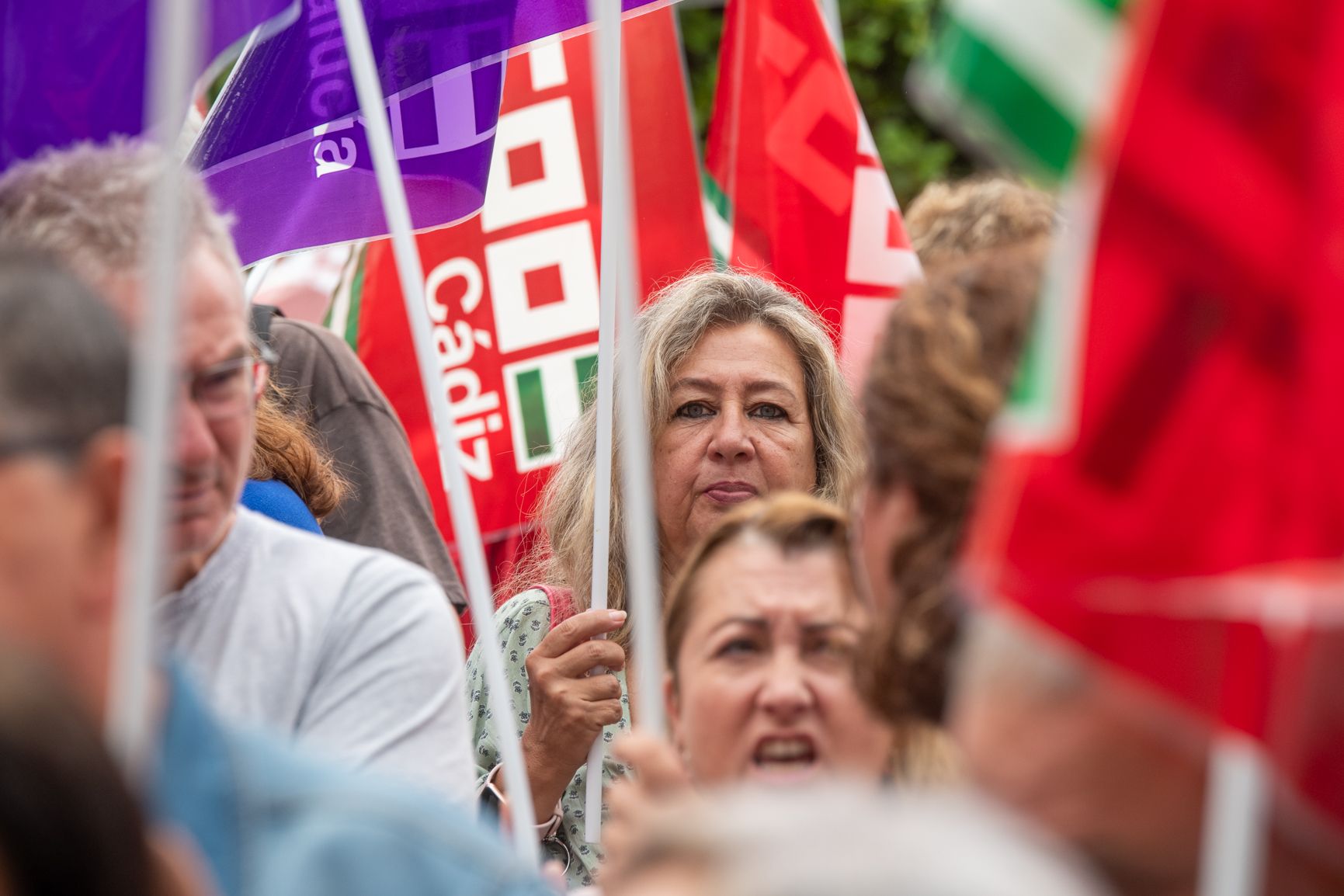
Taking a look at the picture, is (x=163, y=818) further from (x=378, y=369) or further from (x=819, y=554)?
(x=378, y=369)

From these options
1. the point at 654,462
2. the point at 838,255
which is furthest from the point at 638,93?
the point at 654,462

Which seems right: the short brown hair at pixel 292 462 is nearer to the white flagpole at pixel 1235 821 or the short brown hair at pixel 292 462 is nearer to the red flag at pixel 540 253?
the red flag at pixel 540 253

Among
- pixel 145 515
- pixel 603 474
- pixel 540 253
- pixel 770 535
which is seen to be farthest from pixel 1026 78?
pixel 540 253

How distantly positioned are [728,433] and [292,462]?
79 centimetres

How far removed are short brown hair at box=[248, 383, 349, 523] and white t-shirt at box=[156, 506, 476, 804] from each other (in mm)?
1197

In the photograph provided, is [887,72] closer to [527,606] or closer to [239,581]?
[527,606]

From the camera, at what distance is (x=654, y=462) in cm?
336

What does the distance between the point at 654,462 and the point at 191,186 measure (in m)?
1.40

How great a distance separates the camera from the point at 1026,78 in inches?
54.8

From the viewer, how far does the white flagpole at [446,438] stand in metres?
2.15

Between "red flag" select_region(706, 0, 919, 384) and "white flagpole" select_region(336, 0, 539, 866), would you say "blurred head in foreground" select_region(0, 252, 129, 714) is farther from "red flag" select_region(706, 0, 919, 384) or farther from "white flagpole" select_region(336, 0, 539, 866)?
"red flag" select_region(706, 0, 919, 384)

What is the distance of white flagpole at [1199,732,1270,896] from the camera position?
4.18 feet

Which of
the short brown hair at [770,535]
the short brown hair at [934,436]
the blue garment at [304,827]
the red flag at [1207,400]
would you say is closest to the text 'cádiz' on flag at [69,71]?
the short brown hair at [770,535]

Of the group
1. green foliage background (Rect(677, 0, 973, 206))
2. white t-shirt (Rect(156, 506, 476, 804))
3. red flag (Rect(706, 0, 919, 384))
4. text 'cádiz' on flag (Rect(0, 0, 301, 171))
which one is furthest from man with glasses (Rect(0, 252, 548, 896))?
green foliage background (Rect(677, 0, 973, 206))
